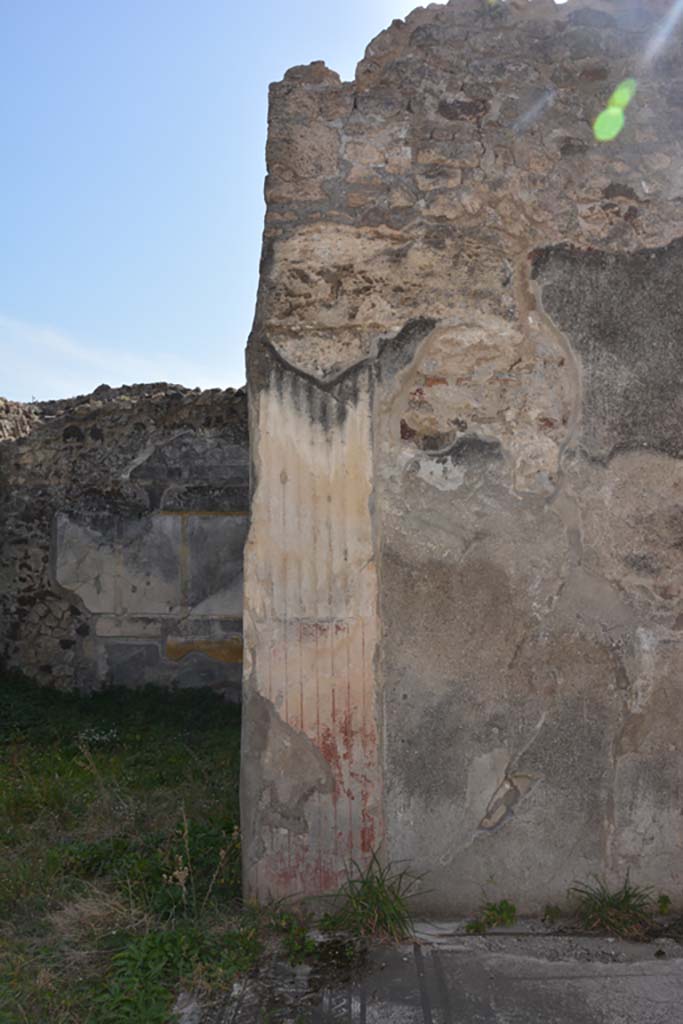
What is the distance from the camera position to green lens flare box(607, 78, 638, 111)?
2.64 meters

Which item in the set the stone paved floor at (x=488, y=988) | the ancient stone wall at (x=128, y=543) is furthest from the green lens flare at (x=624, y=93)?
the ancient stone wall at (x=128, y=543)

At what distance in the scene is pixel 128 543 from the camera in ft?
20.1

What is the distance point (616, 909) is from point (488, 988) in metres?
0.56

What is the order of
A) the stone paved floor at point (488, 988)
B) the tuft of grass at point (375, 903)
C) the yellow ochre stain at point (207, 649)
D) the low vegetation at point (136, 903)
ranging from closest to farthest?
the stone paved floor at point (488, 988), the low vegetation at point (136, 903), the tuft of grass at point (375, 903), the yellow ochre stain at point (207, 649)

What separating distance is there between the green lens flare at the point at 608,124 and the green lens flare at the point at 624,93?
0.05 feet

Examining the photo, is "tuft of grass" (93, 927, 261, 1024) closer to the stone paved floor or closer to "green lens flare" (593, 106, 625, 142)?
the stone paved floor

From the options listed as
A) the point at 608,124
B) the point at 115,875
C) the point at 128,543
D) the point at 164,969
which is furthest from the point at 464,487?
the point at 128,543

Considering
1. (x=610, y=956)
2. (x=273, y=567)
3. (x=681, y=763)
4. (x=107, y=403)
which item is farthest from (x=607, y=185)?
(x=107, y=403)

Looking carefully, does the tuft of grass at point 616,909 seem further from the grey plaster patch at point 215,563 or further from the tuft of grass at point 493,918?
the grey plaster patch at point 215,563

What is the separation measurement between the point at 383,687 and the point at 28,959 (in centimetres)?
119

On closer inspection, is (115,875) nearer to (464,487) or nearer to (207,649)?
(464,487)

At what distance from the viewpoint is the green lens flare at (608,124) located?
8.63ft

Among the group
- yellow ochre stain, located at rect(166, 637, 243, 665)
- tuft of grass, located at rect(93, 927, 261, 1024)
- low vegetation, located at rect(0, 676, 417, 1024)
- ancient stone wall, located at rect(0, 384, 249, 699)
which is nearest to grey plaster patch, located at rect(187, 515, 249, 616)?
ancient stone wall, located at rect(0, 384, 249, 699)

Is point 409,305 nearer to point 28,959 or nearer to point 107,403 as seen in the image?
point 28,959
